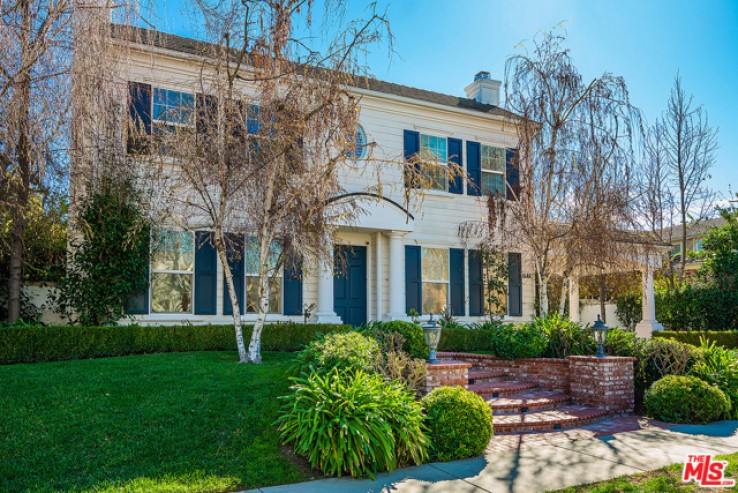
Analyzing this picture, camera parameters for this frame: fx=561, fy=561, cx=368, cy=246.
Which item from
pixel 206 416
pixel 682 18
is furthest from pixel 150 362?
pixel 682 18

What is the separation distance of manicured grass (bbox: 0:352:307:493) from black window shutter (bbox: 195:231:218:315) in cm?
347

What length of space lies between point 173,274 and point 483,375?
258 inches

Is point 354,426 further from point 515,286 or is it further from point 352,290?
point 515,286

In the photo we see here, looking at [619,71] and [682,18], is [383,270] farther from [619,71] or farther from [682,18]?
[682,18]

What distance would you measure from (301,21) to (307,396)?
593cm

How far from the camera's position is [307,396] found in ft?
20.6

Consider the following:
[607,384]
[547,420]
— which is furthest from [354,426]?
[607,384]

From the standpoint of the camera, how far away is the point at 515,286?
50.7 feet

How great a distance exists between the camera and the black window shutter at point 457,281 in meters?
14.7

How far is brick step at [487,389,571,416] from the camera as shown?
27.7ft

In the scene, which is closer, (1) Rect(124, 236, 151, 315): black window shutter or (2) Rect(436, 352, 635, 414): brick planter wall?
(2) Rect(436, 352, 635, 414): brick planter wall

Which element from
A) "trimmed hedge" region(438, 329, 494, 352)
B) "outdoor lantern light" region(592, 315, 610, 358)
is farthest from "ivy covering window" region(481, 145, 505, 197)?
"outdoor lantern light" region(592, 315, 610, 358)

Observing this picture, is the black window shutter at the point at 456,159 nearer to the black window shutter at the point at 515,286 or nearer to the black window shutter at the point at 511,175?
the black window shutter at the point at 511,175

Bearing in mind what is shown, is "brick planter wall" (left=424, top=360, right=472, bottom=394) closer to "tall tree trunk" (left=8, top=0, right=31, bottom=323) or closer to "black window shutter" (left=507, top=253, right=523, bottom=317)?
"tall tree trunk" (left=8, top=0, right=31, bottom=323)
